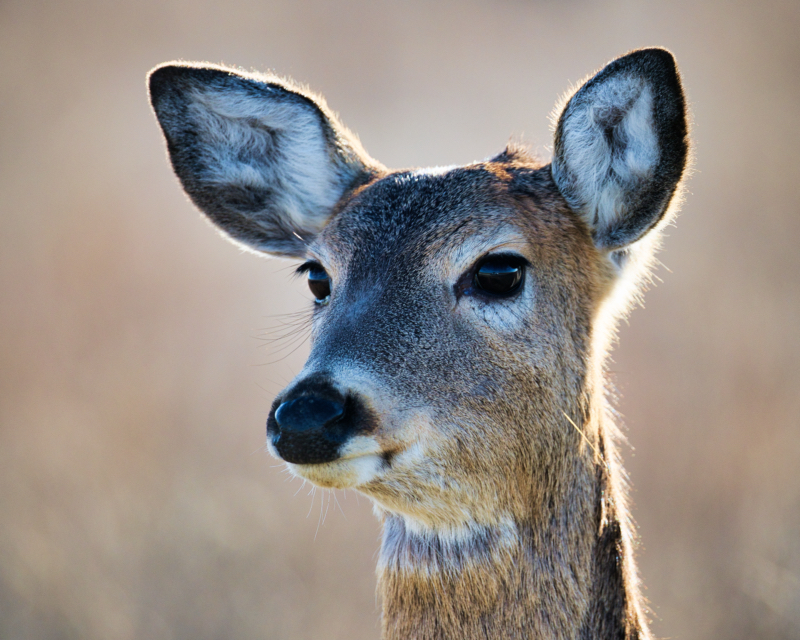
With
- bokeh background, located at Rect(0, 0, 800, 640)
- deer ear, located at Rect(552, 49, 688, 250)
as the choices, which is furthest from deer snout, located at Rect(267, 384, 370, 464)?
bokeh background, located at Rect(0, 0, 800, 640)

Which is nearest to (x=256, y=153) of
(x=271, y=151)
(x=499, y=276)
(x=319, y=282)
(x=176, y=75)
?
(x=271, y=151)

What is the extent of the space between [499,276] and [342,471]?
3.06 feet

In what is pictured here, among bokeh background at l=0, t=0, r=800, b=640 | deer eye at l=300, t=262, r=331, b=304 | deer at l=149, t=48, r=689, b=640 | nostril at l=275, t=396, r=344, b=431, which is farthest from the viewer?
bokeh background at l=0, t=0, r=800, b=640

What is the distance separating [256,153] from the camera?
382 centimetres

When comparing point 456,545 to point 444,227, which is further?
point 444,227

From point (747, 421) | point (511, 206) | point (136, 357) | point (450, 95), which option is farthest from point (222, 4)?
point (511, 206)

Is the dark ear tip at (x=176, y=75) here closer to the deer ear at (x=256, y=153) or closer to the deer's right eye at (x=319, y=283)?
the deer ear at (x=256, y=153)

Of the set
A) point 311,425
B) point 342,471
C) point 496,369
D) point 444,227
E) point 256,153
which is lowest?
point 342,471

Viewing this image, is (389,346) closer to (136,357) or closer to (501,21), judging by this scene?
(136,357)

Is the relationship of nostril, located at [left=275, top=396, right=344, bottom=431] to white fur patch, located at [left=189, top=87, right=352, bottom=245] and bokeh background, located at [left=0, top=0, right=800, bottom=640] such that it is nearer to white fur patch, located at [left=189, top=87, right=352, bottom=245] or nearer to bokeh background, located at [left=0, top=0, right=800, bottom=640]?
white fur patch, located at [left=189, top=87, right=352, bottom=245]

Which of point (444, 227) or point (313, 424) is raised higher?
point (444, 227)

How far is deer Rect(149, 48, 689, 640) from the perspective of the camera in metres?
2.52

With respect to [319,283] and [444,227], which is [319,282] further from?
[444,227]

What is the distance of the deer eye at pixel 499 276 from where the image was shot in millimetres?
2824
